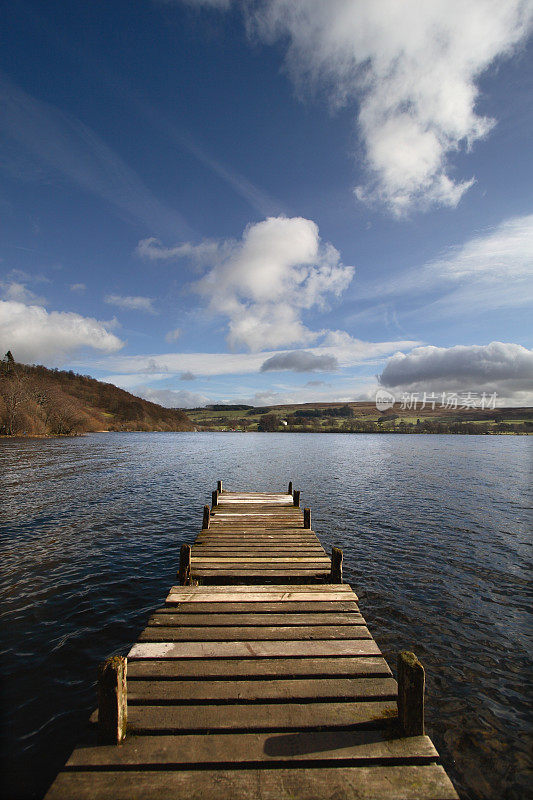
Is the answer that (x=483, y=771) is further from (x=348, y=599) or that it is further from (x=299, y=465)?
(x=299, y=465)

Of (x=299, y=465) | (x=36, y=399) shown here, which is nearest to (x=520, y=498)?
(x=299, y=465)

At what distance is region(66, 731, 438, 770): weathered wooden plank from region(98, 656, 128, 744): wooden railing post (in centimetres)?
12

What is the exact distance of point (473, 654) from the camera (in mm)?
8711

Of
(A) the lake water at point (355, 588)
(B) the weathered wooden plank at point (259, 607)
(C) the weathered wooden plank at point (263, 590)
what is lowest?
(A) the lake water at point (355, 588)

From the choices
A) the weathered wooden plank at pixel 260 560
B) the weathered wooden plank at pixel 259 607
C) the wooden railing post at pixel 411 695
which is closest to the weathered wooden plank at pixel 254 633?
the weathered wooden plank at pixel 259 607

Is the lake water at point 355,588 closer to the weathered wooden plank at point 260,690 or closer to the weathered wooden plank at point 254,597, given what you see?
the weathered wooden plank at point 254,597

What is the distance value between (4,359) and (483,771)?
16766 centimetres

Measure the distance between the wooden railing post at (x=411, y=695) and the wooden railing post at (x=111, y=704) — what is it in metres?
3.37

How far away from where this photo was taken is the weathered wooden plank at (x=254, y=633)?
6.37 m

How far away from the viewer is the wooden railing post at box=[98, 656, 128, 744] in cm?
423

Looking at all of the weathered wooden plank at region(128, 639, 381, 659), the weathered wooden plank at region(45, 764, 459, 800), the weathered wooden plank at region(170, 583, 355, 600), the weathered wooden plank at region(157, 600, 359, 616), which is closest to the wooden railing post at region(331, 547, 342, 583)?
the weathered wooden plank at region(170, 583, 355, 600)

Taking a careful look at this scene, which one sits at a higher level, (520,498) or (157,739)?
(157,739)

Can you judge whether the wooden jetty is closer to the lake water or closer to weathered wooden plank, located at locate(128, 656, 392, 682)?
weathered wooden plank, located at locate(128, 656, 392, 682)

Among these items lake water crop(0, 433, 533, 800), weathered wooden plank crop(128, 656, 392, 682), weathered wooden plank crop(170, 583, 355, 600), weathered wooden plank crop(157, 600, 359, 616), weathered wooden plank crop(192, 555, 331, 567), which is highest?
weathered wooden plank crop(128, 656, 392, 682)
